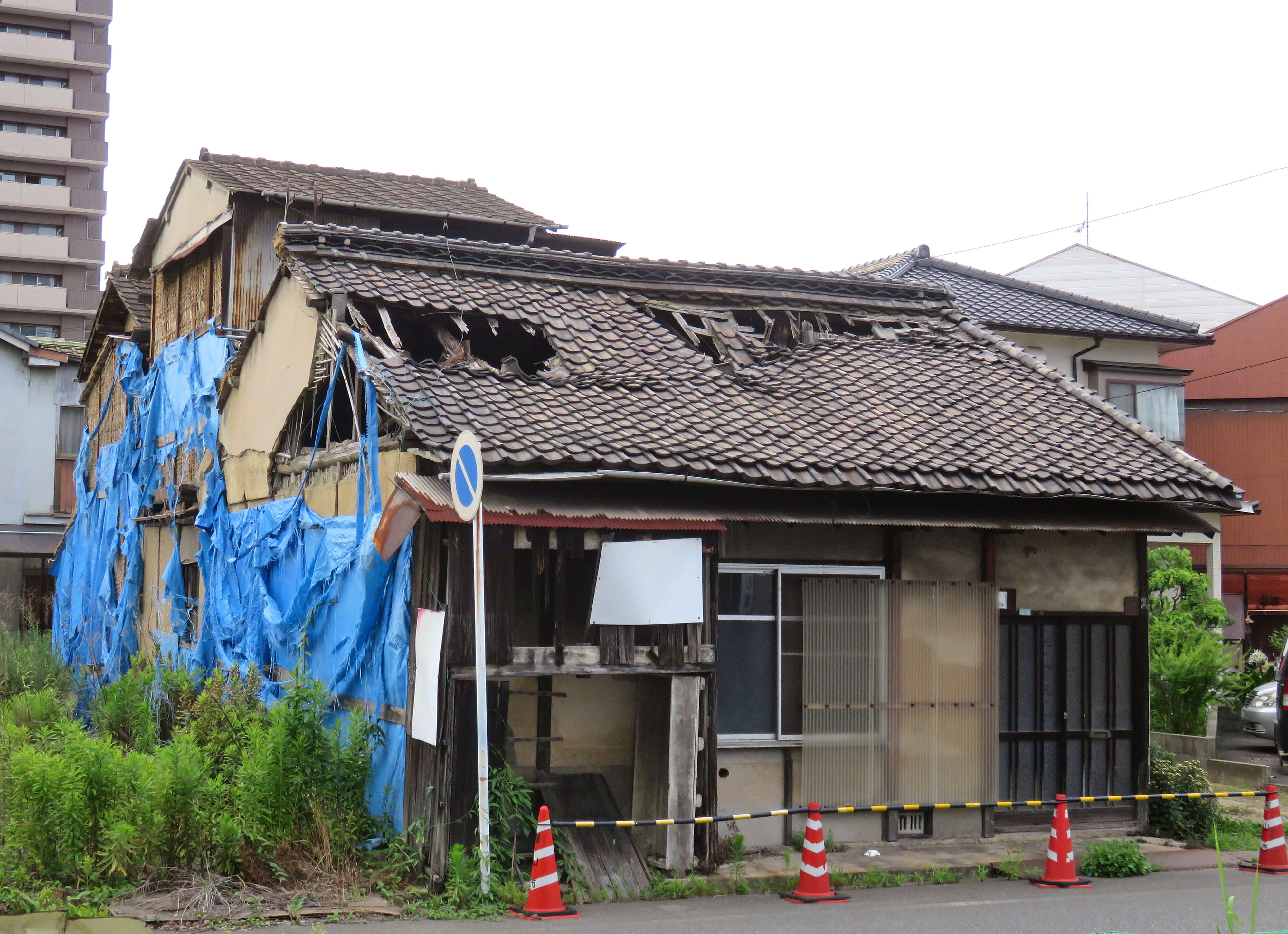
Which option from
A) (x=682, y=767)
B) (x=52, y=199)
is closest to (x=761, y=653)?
(x=682, y=767)

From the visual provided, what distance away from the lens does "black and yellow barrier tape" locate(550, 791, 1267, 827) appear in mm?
9336

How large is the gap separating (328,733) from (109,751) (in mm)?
2265

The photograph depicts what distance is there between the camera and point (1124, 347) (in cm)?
2538

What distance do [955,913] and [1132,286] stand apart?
31726 millimetres

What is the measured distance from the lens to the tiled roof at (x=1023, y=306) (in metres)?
24.2

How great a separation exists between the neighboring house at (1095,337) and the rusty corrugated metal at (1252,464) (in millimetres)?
3292

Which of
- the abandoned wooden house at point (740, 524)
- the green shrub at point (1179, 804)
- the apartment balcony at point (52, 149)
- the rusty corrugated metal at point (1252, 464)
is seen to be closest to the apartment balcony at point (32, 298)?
the apartment balcony at point (52, 149)

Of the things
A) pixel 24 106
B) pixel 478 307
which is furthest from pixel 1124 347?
pixel 24 106

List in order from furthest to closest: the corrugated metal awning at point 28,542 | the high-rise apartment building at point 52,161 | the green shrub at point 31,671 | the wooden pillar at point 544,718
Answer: the high-rise apartment building at point 52,161 < the corrugated metal awning at point 28,542 < the green shrub at point 31,671 < the wooden pillar at point 544,718

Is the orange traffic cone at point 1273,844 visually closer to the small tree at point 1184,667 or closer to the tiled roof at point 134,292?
the small tree at point 1184,667

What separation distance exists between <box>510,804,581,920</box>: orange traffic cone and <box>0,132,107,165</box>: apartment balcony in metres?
52.0

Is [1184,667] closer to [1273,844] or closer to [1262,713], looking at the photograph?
[1262,713]

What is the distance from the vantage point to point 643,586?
31.8 ft

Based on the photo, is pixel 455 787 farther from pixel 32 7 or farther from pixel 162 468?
pixel 32 7
